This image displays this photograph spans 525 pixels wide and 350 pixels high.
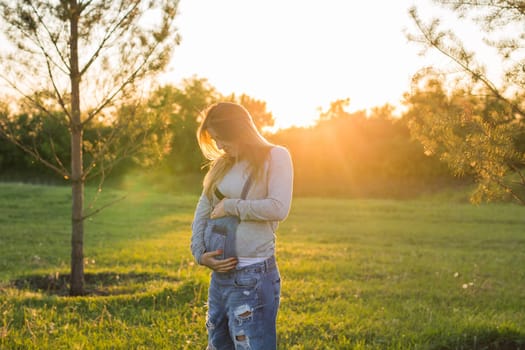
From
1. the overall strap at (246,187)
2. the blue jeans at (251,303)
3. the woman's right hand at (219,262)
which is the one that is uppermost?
the overall strap at (246,187)

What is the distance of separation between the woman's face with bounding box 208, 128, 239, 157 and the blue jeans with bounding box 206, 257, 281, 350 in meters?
0.69

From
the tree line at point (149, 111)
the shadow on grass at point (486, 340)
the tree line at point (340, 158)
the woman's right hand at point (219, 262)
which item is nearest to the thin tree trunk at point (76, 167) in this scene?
the tree line at point (149, 111)

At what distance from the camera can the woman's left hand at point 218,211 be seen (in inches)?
124

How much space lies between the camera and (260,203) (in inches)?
118

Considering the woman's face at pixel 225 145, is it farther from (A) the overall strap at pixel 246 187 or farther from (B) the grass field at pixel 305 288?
(B) the grass field at pixel 305 288

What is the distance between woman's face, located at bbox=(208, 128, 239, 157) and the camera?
320 cm

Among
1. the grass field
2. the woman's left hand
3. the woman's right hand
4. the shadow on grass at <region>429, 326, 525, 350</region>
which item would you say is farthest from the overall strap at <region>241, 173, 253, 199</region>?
the shadow on grass at <region>429, 326, 525, 350</region>

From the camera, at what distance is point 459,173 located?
15.5 feet

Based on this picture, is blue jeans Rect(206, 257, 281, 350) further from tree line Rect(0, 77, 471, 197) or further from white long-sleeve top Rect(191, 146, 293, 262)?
tree line Rect(0, 77, 471, 197)

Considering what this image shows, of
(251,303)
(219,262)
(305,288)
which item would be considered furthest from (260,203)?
(305,288)

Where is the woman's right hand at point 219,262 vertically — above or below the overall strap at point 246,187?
below

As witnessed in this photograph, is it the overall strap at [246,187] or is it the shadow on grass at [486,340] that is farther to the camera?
the shadow on grass at [486,340]

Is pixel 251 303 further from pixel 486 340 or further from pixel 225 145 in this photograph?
pixel 486 340

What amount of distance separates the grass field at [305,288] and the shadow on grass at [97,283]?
3 cm
